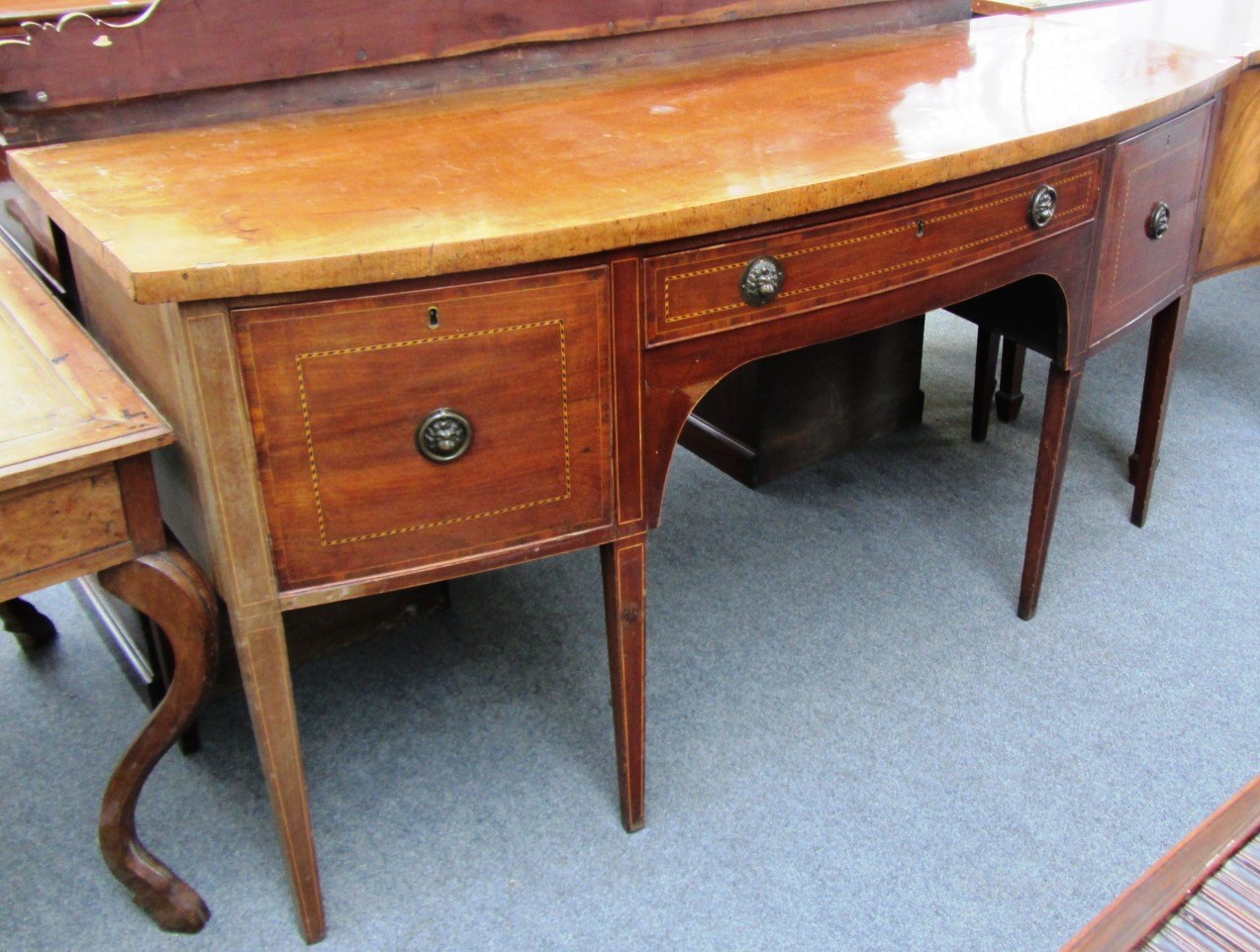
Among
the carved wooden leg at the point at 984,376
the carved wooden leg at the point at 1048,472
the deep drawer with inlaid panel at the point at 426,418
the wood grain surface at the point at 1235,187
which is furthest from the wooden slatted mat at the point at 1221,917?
the carved wooden leg at the point at 984,376

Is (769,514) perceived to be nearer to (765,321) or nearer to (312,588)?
(765,321)

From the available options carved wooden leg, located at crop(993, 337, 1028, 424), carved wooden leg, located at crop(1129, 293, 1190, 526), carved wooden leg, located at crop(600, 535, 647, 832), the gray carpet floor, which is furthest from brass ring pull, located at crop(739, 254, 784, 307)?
carved wooden leg, located at crop(993, 337, 1028, 424)

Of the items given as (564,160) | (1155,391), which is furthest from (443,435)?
(1155,391)

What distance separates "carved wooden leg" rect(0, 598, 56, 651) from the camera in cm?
184

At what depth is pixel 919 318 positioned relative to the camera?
2387 millimetres

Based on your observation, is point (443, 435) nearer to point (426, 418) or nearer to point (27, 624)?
point (426, 418)

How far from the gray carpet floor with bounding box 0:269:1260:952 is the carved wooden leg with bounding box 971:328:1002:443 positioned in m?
0.19

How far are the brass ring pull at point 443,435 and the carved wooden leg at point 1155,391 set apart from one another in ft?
4.38

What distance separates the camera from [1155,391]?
209 centimetres

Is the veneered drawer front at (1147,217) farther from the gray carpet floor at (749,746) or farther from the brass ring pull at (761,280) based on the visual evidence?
the brass ring pull at (761,280)

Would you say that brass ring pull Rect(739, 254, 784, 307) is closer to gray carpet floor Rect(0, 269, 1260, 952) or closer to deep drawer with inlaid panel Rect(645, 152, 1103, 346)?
deep drawer with inlaid panel Rect(645, 152, 1103, 346)

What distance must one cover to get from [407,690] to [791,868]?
2.03 feet

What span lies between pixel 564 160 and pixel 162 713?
0.73 m

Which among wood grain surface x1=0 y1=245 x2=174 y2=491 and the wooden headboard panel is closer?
wood grain surface x1=0 y1=245 x2=174 y2=491
